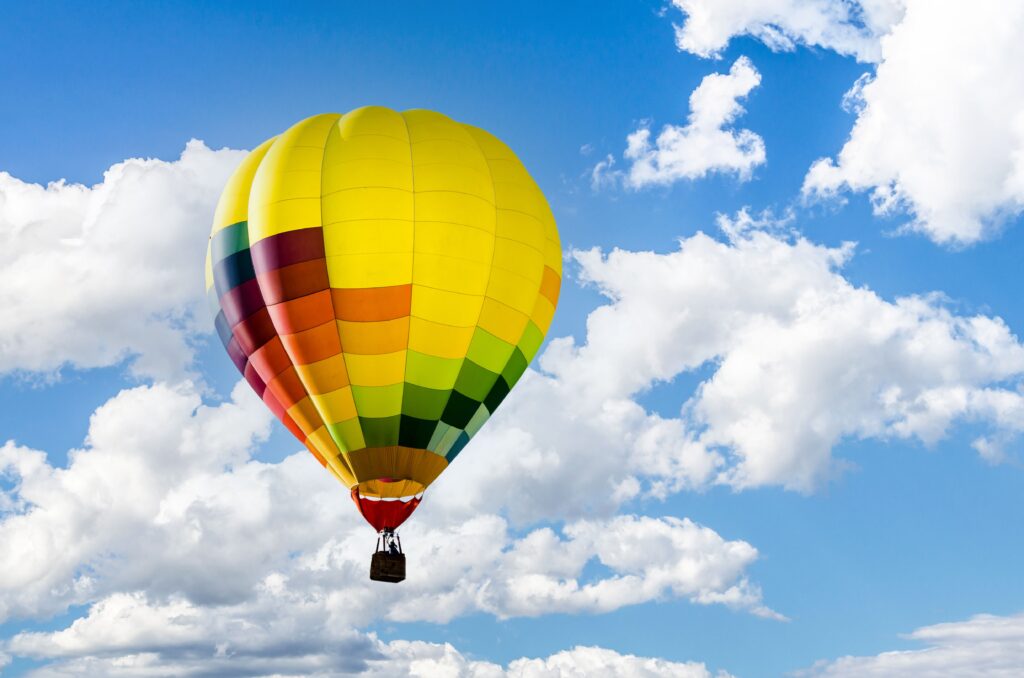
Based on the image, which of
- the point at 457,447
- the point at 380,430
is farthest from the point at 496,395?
the point at 380,430

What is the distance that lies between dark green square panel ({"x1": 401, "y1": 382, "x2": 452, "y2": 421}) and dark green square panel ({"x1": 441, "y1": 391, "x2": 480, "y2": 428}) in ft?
0.98

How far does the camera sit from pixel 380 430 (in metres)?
32.4

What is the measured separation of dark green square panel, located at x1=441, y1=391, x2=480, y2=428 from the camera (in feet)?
109

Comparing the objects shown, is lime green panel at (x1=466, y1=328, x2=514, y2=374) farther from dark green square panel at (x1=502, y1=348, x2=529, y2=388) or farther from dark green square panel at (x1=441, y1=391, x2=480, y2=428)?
dark green square panel at (x1=441, y1=391, x2=480, y2=428)

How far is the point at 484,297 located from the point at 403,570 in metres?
8.15

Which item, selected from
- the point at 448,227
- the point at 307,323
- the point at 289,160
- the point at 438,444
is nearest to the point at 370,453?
the point at 438,444

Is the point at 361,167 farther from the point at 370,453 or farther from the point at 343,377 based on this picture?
the point at 370,453

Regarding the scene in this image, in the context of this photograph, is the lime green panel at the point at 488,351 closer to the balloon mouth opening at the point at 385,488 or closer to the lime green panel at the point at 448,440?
the lime green panel at the point at 448,440

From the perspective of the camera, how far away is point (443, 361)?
32.8 metres

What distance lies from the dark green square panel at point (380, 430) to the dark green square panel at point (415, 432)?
178 mm

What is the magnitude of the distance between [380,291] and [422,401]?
11.2 feet

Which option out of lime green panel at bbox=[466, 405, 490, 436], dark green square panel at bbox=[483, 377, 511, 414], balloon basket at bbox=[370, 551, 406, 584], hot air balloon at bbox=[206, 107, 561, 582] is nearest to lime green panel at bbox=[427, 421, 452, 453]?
hot air balloon at bbox=[206, 107, 561, 582]

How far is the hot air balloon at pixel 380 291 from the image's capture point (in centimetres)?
3212

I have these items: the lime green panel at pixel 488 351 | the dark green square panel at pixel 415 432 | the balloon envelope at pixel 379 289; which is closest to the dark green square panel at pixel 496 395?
the balloon envelope at pixel 379 289
